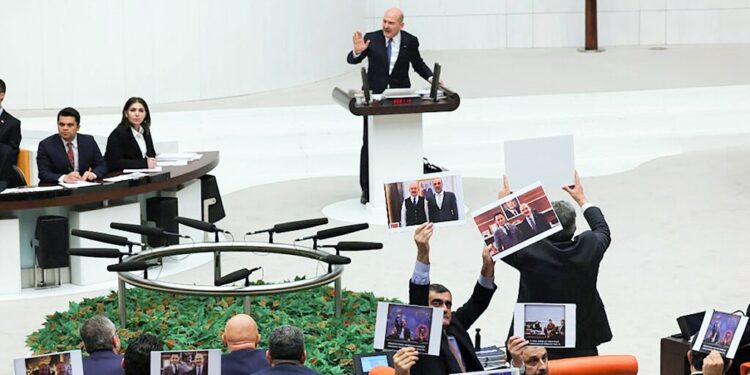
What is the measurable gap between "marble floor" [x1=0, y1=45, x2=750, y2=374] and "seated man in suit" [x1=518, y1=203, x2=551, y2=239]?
7.68 feet

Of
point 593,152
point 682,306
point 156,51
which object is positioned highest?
point 156,51

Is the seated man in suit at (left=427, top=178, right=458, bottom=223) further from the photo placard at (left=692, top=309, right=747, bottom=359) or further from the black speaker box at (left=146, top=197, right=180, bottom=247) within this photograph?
the black speaker box at (left=146, top=197, right=180, bottom=247)

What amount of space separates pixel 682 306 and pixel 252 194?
530cm

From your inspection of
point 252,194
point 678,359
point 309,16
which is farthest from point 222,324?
point 309,16

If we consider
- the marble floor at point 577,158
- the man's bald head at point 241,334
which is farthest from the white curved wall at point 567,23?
the man's bald head at point 241,334

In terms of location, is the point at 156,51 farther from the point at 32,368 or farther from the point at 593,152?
the point at 32,368

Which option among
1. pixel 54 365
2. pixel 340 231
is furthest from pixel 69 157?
pixel 54 365

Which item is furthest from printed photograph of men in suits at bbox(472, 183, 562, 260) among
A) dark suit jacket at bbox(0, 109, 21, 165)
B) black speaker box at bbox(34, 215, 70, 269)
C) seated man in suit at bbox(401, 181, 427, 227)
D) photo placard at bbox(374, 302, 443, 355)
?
dark suit jacket at bbox(0, 109, 21, 165)

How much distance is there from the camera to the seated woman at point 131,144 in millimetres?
10812

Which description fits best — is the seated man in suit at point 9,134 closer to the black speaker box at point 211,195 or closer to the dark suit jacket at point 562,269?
the black speaker box at point 211,195

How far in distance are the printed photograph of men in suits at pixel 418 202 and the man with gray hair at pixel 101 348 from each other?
124 centimetres

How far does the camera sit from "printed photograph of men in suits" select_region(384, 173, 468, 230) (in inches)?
243

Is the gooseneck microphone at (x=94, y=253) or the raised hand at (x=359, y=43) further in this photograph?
the raised hand at (x=359, y=43)

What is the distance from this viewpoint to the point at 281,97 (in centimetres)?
1756
